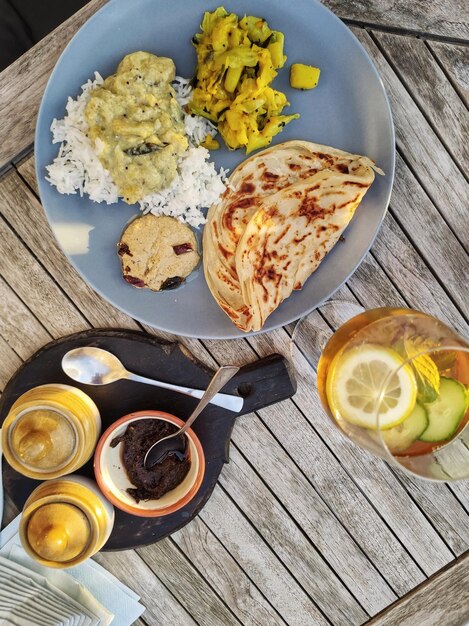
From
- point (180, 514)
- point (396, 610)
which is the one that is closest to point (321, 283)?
point (180, 514)

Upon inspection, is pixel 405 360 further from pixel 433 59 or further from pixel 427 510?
pixel 433 59

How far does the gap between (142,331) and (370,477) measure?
0.75 meters

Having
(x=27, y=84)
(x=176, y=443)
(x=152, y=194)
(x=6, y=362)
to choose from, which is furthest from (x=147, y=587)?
(x=27, y=84)

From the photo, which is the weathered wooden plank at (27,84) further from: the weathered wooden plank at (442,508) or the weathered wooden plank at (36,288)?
the weathered wooden plank at (442,508)

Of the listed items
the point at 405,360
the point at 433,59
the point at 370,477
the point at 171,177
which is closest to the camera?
the point at 405,360

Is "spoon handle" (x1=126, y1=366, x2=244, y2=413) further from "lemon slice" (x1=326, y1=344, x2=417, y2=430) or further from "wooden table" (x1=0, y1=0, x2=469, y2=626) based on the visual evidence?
"lemon slice" (x1=326, y1=344, x2=417, y2=430)

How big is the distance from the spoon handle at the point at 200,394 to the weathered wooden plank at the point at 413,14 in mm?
951

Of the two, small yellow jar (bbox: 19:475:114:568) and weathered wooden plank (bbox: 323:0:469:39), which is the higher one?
weathered wooden plank (bbox: 323:0:469:39)

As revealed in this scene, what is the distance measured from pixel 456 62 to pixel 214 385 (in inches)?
40.8

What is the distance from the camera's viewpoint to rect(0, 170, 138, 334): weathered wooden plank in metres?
1.60

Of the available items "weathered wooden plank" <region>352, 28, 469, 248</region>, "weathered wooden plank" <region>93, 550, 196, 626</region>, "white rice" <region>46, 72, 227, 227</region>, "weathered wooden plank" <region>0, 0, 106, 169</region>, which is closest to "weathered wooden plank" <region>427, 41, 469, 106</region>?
"weathered wooden plank" <region>352, 28, 469, 248</region>

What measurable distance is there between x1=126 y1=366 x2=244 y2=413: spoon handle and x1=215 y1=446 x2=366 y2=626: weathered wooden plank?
9 centimetres

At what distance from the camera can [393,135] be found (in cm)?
147

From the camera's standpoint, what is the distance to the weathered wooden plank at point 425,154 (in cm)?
159
